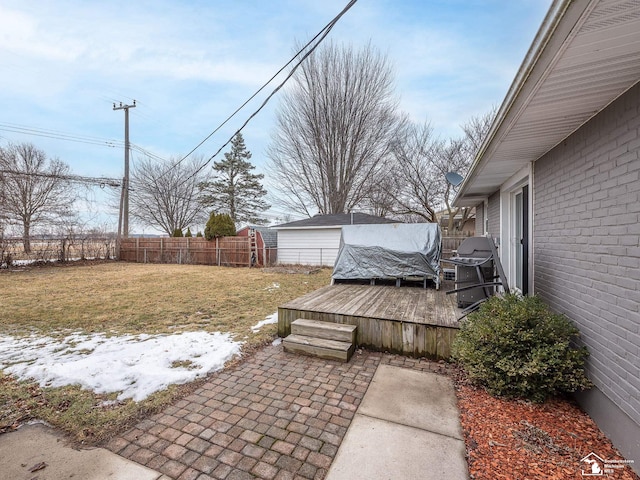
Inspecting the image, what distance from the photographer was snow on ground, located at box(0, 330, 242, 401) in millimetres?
2754

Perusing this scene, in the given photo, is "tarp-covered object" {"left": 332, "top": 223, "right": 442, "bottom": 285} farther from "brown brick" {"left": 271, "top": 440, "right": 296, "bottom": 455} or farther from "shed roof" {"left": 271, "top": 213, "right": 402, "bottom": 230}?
"shed roof" {"left": 271, "top": 213, "right": 402, "bottom": 230}

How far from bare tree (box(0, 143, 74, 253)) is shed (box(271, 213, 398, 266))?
1149cm

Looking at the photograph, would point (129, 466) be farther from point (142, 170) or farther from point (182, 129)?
point (142, 170)

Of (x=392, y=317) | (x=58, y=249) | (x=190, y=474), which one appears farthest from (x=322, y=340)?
(x=58, y=249)

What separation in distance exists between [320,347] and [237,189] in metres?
23.3

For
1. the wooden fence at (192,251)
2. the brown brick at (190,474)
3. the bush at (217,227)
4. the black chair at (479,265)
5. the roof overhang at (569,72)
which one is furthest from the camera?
the bush at (217,227)

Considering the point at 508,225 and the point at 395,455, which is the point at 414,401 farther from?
the point at 508,225

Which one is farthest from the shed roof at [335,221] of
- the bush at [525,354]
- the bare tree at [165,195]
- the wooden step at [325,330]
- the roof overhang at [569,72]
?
the bare tree at [165,195]

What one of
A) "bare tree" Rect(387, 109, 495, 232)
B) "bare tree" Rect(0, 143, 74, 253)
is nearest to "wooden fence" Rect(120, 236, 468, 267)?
"bare tree" Rect(0, 143, 74, 253)

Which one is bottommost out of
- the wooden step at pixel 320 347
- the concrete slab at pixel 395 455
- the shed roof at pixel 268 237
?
the concrete slab at pixel 395 455

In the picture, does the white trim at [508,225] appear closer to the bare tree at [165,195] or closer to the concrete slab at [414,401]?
the concrete slab at [414,401]

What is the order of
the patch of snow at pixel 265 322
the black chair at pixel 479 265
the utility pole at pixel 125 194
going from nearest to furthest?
the black chair at pixel 479 265
the patch of snow at pixel 265 322
the utility pole at pixel 125 194

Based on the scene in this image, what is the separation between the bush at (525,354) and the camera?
88.2 inches

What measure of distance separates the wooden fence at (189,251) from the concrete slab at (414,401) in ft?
39.7
